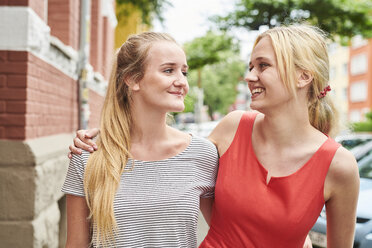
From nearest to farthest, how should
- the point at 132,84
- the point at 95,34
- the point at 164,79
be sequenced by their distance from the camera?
the point at 164,79 < the point at 132,84 < the point at 95,34

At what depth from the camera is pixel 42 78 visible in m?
4.48

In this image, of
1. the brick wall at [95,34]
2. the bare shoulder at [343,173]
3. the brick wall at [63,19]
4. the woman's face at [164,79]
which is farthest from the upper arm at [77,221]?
the brick wall at [95,34]

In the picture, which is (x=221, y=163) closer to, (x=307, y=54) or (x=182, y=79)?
(x=182, y=79)

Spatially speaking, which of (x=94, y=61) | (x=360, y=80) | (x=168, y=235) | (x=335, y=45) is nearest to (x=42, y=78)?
(x=168, y=235)

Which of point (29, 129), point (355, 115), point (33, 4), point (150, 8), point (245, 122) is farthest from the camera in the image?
point (355, 115)

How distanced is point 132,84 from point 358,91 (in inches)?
1719

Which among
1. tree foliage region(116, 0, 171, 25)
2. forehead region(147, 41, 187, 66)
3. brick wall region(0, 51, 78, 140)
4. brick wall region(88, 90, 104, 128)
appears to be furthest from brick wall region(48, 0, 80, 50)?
tree foliage region(116, 0, 171, 25)

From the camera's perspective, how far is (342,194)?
2256mm

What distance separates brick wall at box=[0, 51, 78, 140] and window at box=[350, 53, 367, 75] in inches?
1585

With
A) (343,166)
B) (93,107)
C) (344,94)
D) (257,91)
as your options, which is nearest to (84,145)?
(257,91)

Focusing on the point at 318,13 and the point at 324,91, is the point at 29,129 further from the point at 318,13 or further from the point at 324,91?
the point at 318,13

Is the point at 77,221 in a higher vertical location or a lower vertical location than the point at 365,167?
higher

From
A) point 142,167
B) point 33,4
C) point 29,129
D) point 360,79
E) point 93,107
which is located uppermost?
point 360,79

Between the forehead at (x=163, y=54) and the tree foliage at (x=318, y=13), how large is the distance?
1374 cm
